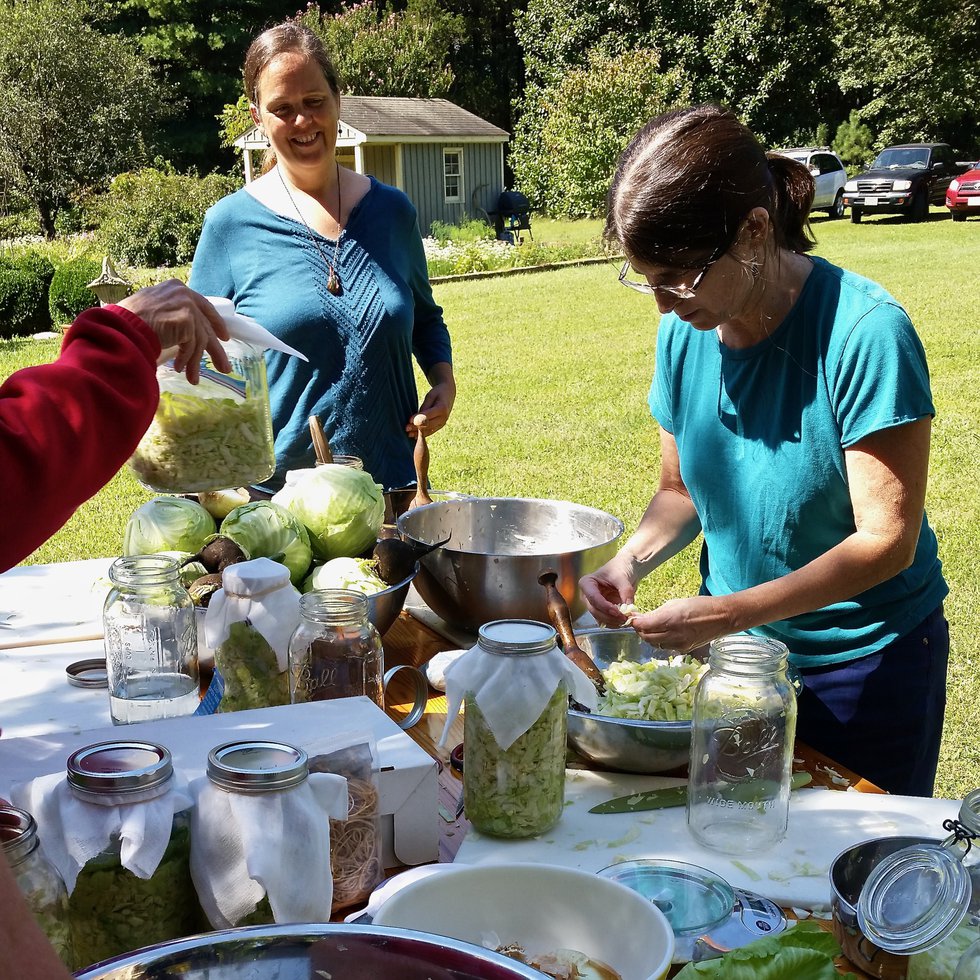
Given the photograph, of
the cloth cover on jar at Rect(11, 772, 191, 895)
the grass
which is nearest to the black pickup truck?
the grass

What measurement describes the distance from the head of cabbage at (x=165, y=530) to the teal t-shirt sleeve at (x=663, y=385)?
106cm

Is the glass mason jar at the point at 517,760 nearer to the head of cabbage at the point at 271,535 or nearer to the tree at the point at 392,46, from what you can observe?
the head of cabbage at the point at 271,535

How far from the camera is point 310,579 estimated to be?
7.72 ft

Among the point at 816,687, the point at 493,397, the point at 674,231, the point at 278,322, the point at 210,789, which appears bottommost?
the point at 493,397

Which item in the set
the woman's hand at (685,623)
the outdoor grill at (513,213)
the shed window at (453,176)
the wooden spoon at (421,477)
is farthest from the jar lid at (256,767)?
the shed window at (453,176)

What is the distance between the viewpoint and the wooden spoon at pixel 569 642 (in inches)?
75.4

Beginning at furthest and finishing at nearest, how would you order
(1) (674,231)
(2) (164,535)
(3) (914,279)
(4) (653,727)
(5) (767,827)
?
(3) (914,279), (2) (164,535), (1) (674,231), (4) (653,727), (5) (767,827)

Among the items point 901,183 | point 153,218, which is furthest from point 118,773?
point 901,183

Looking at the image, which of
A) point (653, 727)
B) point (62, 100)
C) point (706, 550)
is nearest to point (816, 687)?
point (706, 550)

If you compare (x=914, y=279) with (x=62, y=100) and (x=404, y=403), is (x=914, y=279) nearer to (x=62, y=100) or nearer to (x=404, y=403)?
(x=404, y=403)

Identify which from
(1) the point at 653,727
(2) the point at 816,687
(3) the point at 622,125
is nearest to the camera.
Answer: (1) the point at 653,727

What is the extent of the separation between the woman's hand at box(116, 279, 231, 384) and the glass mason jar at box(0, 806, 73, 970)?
2.40 ft

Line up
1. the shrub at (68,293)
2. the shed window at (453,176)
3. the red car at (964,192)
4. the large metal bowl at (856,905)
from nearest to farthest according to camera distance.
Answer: the large metal bowl at (856,905), the shrub at (68,293), the red car at (964,192), the shed window at (453,176)

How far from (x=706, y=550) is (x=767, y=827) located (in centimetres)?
98
